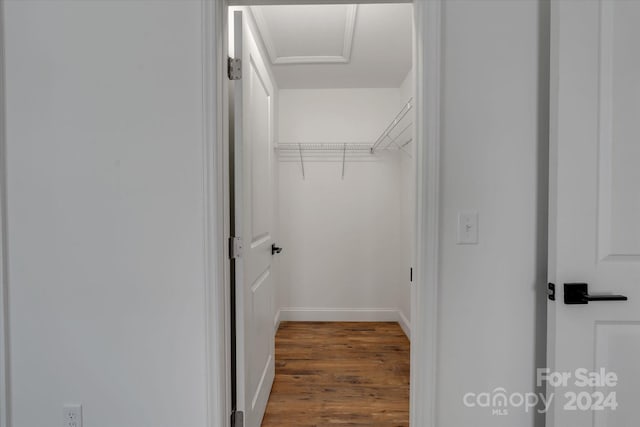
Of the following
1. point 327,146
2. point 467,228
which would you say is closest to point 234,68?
point 467,228

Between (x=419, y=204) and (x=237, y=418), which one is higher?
(x=419, y=204)

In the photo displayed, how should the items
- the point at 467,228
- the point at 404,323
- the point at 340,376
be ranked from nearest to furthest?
the point at 467,228 < the point at 340,376 < the point at 404,323

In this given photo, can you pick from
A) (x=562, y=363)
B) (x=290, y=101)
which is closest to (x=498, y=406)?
(x=562, y=363)

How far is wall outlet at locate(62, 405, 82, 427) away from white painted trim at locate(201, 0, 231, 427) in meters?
0.50

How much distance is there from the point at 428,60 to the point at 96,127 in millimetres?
1251

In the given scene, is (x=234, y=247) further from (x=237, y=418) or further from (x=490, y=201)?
(x=490, y=201)

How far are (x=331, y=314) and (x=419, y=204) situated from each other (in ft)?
8.12

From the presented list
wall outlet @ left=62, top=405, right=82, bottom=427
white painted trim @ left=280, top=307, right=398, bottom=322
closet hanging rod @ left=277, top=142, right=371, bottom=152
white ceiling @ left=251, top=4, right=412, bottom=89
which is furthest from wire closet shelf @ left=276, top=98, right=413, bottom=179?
wall outlet @ left=62, top=405, right=82, bottom=427

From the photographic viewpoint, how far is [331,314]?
134 inches

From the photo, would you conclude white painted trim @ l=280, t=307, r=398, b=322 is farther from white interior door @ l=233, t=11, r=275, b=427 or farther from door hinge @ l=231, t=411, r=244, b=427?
door hinge @ l=231, t=411, r=244, b=427

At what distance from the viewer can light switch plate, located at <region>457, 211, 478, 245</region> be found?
3.89 feet

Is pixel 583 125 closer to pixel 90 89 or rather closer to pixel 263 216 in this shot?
pixel 263 216

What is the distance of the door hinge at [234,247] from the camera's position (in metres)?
1.36

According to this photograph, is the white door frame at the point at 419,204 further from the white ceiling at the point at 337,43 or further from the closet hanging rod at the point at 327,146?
the closet hanging rod at the point at 327,146
